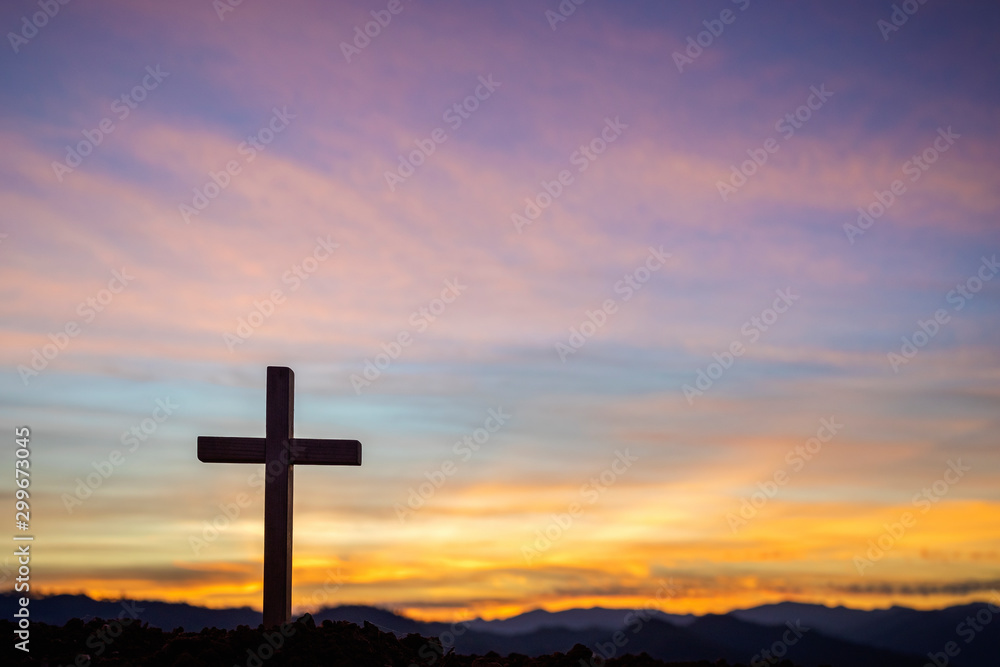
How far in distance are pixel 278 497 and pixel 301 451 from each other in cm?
67


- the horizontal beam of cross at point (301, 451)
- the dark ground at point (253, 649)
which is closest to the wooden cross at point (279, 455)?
the horizontal beam of cross at point (301, 451)

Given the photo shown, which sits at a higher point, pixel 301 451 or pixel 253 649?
pixel 301 451

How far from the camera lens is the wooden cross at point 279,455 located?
12.4 metres

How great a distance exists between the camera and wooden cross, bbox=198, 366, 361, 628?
12414mm

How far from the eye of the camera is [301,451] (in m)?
12.6

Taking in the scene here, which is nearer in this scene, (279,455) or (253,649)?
(253,649)

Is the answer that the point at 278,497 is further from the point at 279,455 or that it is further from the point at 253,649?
the point at 253,649

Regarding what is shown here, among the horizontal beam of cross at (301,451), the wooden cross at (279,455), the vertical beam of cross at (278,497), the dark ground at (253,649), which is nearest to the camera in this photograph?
the dark ground at (253,649)

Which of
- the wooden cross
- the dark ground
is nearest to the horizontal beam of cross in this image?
the wooden cross

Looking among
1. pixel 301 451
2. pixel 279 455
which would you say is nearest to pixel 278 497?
pixel 279 455

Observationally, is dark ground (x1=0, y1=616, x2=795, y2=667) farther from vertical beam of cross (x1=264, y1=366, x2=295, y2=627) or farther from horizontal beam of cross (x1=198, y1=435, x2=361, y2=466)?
horizontal beam of cross (x1=198, y1=435, x2=361, y2=466)

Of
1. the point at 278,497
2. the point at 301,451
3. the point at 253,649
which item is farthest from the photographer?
the point at 301,451

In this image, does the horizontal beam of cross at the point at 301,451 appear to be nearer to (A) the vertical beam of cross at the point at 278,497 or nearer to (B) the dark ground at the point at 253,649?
(A) the vertical beam of cross at the point at 278,497

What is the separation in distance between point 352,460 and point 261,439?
1248mm
